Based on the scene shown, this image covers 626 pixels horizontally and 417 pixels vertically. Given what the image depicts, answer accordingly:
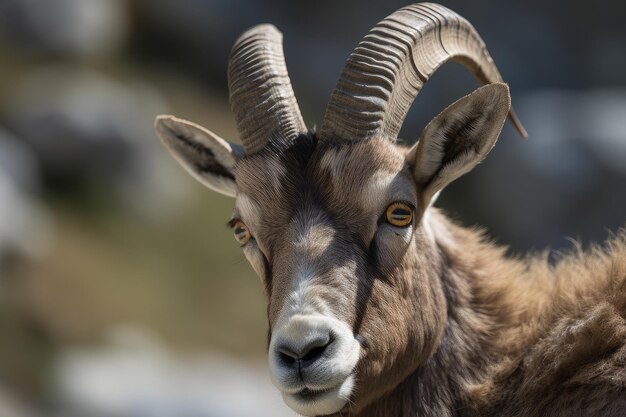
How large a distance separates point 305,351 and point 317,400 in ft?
1.22

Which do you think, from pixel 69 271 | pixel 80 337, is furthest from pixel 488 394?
pixel 69 271

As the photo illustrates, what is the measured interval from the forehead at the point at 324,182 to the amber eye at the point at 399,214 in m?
0.05

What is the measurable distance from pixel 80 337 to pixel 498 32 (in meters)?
13.6

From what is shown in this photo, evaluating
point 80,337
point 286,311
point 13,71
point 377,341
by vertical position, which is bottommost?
point 80,337

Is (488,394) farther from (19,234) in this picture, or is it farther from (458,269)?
(19,234)

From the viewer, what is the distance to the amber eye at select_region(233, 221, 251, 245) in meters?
7.06

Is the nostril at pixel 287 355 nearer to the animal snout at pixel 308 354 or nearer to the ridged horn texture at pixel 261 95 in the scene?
the animal snout at pixel 308 354

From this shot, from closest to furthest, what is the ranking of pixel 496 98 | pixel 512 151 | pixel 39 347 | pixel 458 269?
pixel 496 98, pixel 458 269, pixel 39 347, pixel 512 151

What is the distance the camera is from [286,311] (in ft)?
19.7

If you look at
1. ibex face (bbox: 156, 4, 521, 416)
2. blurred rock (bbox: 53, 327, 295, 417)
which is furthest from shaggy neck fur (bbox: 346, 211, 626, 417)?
blurred rock (bbox: 53, 327, 295, 417)

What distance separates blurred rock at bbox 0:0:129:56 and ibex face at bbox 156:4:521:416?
19.3 metres

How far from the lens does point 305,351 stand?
19.1ft

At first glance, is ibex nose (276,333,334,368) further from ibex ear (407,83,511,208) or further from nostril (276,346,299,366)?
ibex ear (407,83,511,208)

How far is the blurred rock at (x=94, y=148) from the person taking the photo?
75.9 feet
